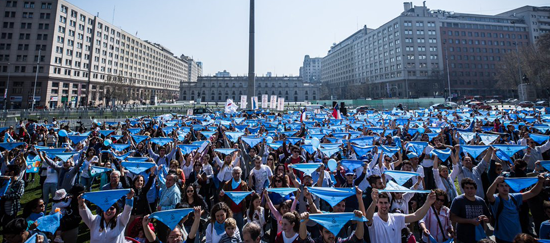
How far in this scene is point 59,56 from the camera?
6209cm

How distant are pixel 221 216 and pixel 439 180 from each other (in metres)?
4.82

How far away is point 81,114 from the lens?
29.7m

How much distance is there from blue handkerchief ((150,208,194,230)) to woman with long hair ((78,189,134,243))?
557 millimetres

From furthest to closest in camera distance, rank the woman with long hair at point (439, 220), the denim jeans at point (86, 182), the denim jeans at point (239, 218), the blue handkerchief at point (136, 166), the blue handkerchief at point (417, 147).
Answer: the blue handkerchief at point (417, 147) < the denim jeans at point (86, 182) < the blue handkerchief at point (136, 166) < the denim jeans at point (239, 218) < the woman with long hair at point (439, 220)

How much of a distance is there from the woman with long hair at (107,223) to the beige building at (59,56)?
5701cm

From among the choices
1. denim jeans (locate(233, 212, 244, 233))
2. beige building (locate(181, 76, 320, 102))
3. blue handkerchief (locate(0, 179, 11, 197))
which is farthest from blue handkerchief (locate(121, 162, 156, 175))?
beige building (locate(181, 76, 320, 102))

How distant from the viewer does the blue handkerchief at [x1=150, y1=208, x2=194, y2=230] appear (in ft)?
12.8

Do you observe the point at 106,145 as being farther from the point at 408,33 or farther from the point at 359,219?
the point at 408,33

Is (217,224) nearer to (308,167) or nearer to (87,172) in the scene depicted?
(308,167)

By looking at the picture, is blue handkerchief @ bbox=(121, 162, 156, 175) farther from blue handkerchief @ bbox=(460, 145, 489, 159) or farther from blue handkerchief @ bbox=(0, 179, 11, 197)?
blue handkerchief @ bbox=(460, 145, 489, 159)

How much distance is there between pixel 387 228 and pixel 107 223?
174 inches

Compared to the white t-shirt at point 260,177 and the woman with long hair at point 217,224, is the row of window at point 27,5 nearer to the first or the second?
the white t-shirt at point 260,177

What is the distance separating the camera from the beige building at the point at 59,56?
2277 inches

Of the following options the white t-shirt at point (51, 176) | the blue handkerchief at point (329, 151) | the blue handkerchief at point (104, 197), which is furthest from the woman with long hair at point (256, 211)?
the white t-shirt at point (51, 176)
